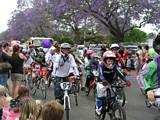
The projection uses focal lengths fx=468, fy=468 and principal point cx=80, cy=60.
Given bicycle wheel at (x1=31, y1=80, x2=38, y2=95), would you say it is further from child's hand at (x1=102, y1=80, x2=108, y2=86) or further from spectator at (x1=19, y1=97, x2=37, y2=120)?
spectator at (x1=19, y1=97, x2=37, y2=120)

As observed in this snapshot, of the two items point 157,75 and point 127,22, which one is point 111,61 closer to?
point 157,75

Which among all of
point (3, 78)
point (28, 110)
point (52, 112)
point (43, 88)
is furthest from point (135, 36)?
point (52, 112)

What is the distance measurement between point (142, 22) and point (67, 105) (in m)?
28.3

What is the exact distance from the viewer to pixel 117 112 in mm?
8844

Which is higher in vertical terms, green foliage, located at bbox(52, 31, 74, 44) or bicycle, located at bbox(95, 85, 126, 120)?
green foliage, located at bbox(52, 31, 74, 44)

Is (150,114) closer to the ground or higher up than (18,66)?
closer to the ground

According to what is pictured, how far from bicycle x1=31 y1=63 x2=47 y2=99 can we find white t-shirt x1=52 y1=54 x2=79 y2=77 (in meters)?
3.51

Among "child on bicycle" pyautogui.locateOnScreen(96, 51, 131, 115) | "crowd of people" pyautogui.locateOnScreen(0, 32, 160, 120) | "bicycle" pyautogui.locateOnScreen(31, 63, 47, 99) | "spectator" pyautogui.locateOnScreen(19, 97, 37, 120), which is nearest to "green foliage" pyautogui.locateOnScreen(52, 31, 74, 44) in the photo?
"bicycle" pyautogui.locateOnScreen(31, 63, 47, 99)

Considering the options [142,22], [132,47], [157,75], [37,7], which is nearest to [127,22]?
[142,22]

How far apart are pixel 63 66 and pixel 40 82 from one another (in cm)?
397

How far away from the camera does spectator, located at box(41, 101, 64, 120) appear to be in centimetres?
435

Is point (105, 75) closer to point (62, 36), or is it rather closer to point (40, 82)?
point (40, 82)

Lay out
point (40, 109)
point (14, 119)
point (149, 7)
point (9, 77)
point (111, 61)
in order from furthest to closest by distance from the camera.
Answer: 1. point (149, 7)
2. point (9, 77)
3. point (111, 61)
4. point (14, 119)
5. point (40, 109)

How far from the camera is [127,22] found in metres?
37.5
